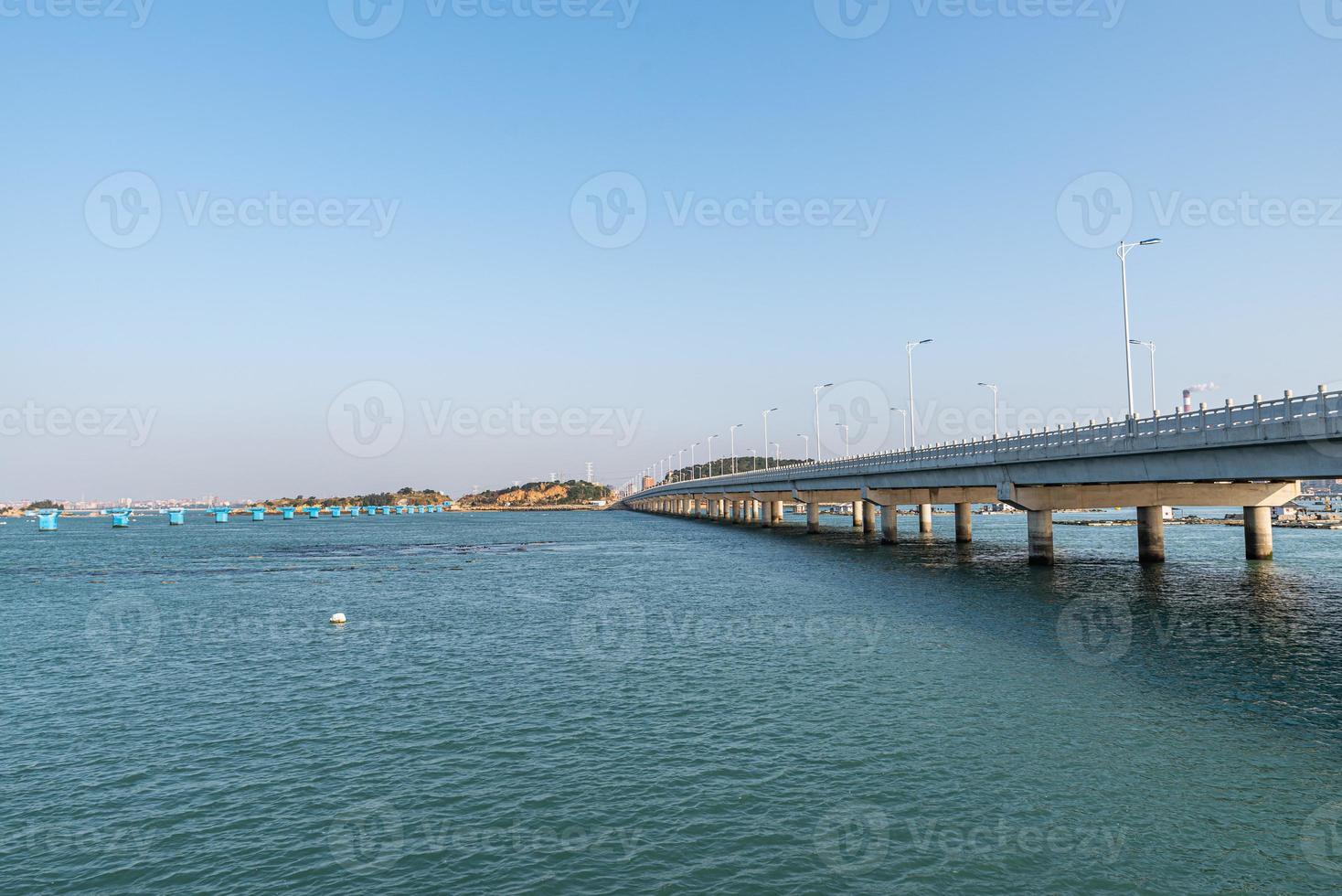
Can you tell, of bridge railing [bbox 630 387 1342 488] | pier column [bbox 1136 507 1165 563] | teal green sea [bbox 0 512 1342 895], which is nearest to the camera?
teal green sea [bbox 0 512 1342 895]

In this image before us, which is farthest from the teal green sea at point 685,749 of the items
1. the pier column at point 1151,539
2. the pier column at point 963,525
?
the pier column at point 963,525

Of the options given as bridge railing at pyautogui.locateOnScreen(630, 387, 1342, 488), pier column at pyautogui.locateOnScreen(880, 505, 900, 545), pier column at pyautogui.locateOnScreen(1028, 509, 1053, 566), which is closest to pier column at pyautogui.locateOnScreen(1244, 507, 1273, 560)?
pier column at pyautogui.locateOnScreen(1028, 509, 1053, 566)

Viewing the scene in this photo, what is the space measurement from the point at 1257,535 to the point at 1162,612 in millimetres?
31357

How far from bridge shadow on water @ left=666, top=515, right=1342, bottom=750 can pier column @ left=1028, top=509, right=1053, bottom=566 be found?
1.50 meters

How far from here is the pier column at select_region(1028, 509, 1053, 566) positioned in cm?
6350

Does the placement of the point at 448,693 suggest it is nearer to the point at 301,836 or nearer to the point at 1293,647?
the point at 301,836

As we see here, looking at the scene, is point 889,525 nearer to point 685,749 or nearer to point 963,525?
point 963,525

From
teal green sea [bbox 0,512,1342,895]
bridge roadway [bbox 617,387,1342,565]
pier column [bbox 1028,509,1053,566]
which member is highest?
bridge roadway [bbox 617,387,1342,565]

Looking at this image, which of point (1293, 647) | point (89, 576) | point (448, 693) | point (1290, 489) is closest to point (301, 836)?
point (448, 693)

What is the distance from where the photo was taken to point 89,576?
70125mm

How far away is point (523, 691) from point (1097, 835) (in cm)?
1652

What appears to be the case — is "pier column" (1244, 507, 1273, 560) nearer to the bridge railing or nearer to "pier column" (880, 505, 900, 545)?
the bridge railing

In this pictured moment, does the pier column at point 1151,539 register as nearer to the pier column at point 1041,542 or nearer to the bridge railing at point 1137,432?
the pier column at point 1041,542

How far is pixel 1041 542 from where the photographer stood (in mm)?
63812
